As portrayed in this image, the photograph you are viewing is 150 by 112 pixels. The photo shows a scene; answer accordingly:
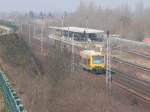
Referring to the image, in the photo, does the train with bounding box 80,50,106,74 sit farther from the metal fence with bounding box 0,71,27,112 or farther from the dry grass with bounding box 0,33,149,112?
the metal fence with bounding box 0,71,27,112

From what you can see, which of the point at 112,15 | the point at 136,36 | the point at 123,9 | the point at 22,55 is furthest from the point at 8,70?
the point at 123,9

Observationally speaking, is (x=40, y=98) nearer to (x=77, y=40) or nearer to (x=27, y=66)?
(x=27, y=66)

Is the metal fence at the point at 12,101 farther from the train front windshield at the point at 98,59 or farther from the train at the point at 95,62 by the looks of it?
the train front windshield at the point at 98,59

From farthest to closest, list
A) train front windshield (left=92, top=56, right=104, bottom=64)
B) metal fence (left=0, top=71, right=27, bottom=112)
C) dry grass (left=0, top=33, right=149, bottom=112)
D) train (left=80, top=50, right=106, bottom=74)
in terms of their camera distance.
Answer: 1. train front windshield (left=92, top=56, right=104, bottom=64)
2. train (left=80, top=50, right=106, bottom=74)
3. dry grass (left=0, top=33, right=149, bottom=112)
4. metal fence (left=0, top=71, right=27, bottom=112)

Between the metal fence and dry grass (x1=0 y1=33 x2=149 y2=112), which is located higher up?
the metal fence

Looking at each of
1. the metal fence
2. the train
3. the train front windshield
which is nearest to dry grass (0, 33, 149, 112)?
the metal fence

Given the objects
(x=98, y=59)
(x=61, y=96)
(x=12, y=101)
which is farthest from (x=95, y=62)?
(x=12, y=101)

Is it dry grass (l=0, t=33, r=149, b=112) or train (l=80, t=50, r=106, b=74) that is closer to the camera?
dry grass (l=0, t=33, r=149, b=112)

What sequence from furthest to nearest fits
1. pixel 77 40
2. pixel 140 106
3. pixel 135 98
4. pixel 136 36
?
1. pixel 136 36
2. pixel 77 40
3. pixel 135 98
4. pixel 140 106

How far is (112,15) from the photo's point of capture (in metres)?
98.4

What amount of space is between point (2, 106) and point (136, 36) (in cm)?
5739

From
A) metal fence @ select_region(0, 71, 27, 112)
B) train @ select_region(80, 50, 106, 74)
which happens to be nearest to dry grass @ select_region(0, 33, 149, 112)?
metal fence @ select_region(0, 71, 27, 112)

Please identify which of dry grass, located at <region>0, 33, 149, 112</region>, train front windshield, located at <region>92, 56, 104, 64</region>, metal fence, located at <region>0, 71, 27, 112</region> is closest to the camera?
metal fence, located at <region>0, 71, 27, 112</region>

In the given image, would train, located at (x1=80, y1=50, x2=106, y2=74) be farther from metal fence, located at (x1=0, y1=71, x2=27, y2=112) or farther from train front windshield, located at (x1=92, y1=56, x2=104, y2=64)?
metal fence, located at (x1=0, y1=71, x2=27, y2=112)
